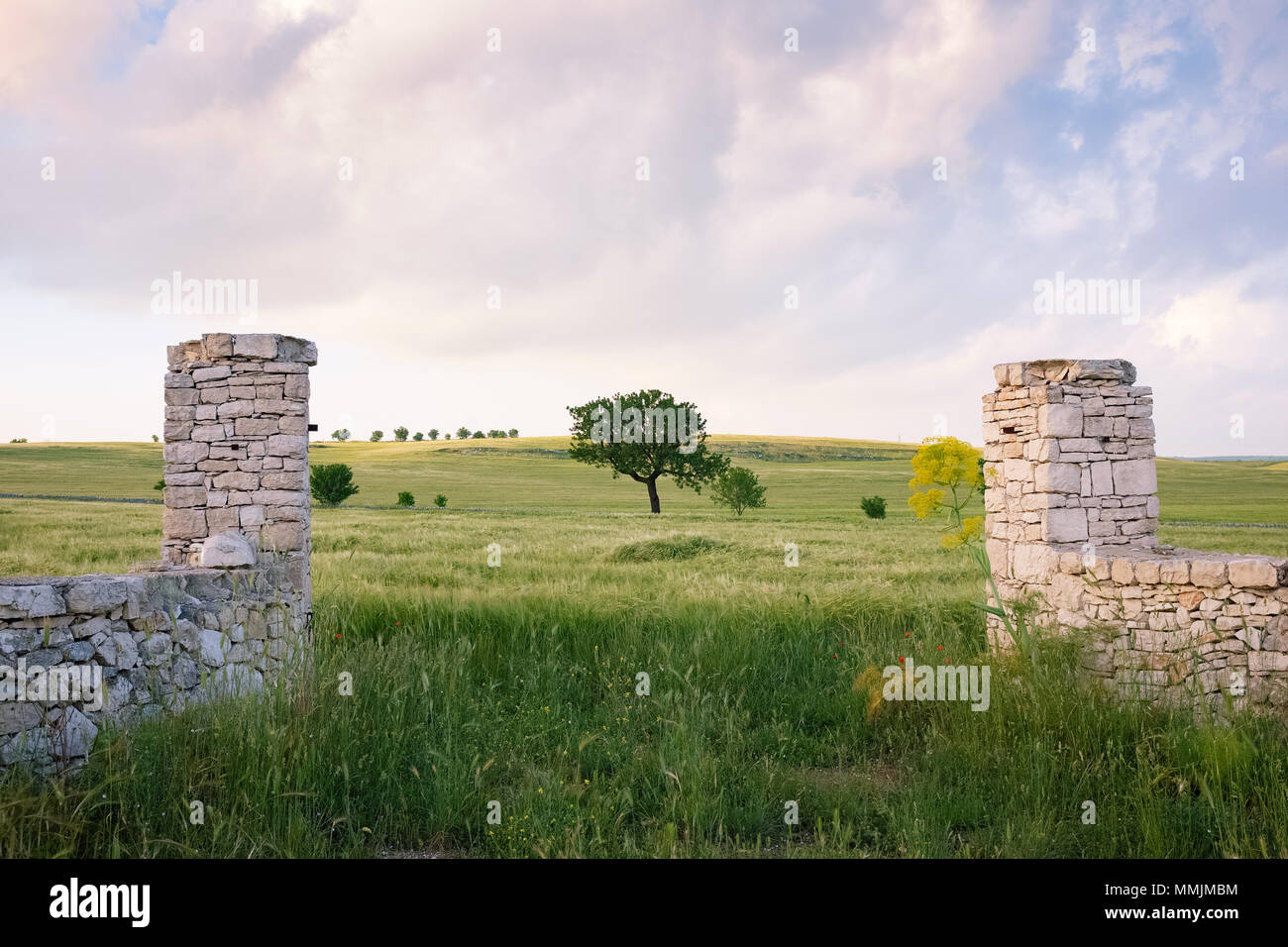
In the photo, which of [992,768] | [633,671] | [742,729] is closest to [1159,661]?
[992,768]


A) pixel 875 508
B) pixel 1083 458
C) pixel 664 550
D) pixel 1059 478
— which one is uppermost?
pixel 1083 458

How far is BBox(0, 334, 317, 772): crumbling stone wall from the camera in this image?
14.4 ft

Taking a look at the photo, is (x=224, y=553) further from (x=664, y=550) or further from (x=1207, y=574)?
(x=664, y=550)

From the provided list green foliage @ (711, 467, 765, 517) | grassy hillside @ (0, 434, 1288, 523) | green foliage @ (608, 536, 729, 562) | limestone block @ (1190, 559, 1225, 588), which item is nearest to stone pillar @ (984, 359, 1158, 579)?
limestone block @ (1190, 559, 1225, 588)

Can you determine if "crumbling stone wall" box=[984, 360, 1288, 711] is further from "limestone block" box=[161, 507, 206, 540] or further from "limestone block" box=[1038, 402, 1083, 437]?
"limestone block" box=[161, 507, 206, 540]

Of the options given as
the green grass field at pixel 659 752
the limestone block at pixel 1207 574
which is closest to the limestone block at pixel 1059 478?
the limestone block at pixel 1207 574

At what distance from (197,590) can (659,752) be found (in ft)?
12.4

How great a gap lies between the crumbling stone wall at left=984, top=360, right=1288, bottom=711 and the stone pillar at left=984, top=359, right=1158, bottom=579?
0.03ft

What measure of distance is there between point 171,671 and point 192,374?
3558 millimetres

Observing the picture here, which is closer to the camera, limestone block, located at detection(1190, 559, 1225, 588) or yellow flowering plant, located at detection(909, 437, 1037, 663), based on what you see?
limestone block, located at detection(1190, 559, 1225, 588)

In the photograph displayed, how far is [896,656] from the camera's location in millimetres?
7199

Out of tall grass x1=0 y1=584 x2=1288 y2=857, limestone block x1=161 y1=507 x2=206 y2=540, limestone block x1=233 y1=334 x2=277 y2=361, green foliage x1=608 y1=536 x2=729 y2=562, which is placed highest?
limestone block x1=233 y1=334 x2=277 y2=361

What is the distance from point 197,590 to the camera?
5875mm

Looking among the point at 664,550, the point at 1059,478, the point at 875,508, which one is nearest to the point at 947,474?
the point at 1059,478
